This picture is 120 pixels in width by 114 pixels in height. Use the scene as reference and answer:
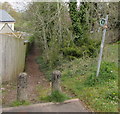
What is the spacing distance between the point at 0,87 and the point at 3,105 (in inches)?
60.9

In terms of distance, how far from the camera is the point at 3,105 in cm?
429

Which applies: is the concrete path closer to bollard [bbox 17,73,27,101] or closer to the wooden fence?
bollard [bbox 17,73,27,101]

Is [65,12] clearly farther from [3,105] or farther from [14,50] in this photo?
[3,105]

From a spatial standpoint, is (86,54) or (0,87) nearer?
(0,87)

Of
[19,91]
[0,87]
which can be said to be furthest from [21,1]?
[19,91]

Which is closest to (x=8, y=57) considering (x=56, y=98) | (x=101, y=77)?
(x=56, y=98)

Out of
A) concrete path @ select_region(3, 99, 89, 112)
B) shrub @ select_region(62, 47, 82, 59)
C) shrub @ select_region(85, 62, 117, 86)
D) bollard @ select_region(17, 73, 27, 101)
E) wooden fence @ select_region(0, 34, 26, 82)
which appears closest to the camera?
concrete path @ select_region(3, 99, 89, 112)

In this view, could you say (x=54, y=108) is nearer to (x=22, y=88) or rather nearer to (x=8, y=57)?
(x=22, y=88)

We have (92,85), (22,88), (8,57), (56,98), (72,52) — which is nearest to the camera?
(22,88)

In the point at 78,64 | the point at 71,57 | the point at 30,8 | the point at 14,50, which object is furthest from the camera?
the point at 30,8

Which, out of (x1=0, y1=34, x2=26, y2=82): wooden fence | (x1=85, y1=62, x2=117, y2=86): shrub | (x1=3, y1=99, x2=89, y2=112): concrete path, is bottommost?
(x1=3, y1=99, x2=89, y2=112): concrete path

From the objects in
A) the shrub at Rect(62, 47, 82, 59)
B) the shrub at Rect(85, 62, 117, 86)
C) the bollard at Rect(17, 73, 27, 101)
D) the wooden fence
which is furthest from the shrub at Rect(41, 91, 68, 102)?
the shrub at Rect(62, 47, 82, 59)

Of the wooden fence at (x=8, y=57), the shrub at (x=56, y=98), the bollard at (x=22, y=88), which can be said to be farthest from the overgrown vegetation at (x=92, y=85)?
the wooden fence at (x=8, y=57)

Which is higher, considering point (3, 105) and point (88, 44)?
point (88, 44)
